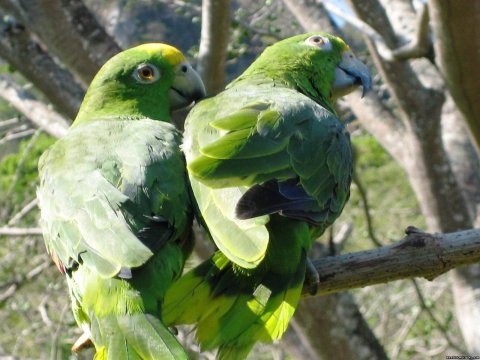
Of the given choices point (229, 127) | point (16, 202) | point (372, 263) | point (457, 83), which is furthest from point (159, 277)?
point (16, 202)

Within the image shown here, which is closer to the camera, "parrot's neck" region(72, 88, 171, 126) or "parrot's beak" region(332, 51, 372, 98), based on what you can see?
"parrot's neck" region(72, 88, 171, 126)

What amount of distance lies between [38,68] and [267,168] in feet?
6.66

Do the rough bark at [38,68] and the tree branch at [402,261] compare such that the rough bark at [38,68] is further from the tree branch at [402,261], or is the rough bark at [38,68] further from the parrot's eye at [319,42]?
the tree branch at [402,261]

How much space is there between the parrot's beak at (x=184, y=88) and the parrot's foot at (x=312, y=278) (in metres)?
0.79

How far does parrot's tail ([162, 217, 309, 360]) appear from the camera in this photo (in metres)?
1.77

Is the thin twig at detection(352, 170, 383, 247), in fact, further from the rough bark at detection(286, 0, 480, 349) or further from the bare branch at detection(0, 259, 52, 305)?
the bare branch at detection(0, 259, 52, 305)

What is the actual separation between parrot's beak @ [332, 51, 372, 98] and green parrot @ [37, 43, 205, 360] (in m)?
0.70

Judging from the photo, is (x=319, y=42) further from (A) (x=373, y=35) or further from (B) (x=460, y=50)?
(A) (x=373, y=35)

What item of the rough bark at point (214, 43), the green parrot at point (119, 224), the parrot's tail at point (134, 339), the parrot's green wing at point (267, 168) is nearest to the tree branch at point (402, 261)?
the parrot's green wing at point (267, 168)

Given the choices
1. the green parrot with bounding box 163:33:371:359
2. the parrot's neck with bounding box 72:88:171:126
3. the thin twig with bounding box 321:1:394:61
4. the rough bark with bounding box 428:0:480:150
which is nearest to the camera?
the green parrot with bounding box 163:33:371:359

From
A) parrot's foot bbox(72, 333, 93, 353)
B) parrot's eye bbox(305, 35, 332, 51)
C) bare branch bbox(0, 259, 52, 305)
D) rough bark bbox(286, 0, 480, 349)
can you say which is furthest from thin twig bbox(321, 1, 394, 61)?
bare branch bbox(0, 259, 52, 305)

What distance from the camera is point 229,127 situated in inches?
73.2

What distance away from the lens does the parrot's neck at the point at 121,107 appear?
2.38 metres

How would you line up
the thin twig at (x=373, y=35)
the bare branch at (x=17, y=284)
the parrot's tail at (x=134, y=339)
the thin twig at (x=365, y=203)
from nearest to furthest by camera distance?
the parrot's tail at (x=134, y=339), the thin twig at (x=373, y=35), the thin twig at (x=365, y=203), the bare branch at (x=17, y=284)
